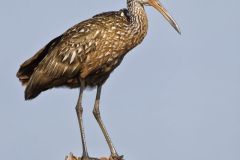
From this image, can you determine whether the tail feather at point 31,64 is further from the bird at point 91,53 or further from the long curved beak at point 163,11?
the long curved beak at point 163,11

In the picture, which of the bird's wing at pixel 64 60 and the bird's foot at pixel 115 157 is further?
the bird's wing at pixel 64 60

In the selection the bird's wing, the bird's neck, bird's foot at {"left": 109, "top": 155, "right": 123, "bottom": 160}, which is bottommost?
bird's foot at {"left": 109, "top": 155, "right": 123, "bottom": 160}

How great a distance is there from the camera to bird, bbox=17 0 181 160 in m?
11.0

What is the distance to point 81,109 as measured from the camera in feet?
37.8

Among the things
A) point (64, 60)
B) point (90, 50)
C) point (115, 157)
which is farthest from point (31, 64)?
point (115, 157)

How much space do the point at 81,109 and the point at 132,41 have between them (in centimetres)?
134

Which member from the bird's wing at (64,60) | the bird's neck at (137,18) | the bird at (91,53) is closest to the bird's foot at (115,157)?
the bird at (91,53)

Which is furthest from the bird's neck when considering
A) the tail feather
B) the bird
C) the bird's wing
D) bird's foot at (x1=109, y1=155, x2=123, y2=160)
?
bird's foot at (x1=109, y1=155, x2=123, y2=160)

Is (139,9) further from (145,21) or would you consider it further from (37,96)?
(37,96)

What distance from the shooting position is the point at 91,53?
11062 mm

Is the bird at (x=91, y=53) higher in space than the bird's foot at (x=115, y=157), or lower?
higher

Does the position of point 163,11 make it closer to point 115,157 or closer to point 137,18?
point 137,18

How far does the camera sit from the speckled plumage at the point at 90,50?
11047mm

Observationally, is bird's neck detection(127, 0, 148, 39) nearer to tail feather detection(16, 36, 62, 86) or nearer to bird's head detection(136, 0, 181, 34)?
bird's head detection(136, 0, 181, 34)
